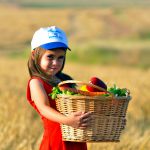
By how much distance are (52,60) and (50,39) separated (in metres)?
0.12

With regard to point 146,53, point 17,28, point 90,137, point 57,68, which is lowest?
point 90,137

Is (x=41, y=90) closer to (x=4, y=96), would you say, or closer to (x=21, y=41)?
(x=4, y=96)

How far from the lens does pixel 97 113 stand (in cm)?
449

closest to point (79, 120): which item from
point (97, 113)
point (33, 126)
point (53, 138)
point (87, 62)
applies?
point (97, 113)

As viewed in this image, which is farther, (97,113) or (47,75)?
(47,75)

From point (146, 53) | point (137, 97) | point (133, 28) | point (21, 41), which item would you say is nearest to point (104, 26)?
point (133, 28)

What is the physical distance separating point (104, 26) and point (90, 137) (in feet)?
205

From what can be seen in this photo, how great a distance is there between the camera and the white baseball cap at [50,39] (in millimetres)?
4660

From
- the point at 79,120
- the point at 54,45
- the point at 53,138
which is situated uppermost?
the point at 54,45

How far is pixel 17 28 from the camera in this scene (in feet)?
198

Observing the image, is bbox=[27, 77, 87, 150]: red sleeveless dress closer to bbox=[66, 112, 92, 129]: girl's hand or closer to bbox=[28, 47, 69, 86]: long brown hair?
bbox=[28, 47, 69, 86]: long brown hair

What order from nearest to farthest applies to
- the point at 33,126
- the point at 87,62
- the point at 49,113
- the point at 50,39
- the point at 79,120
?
the point at 79,120, the point at 49,113, the point at 50,39, the point at 33,126, the point at 87,62

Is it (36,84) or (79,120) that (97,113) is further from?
(36,84)

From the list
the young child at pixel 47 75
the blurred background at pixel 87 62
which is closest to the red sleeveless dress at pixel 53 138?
the young child at pixel 47 75
